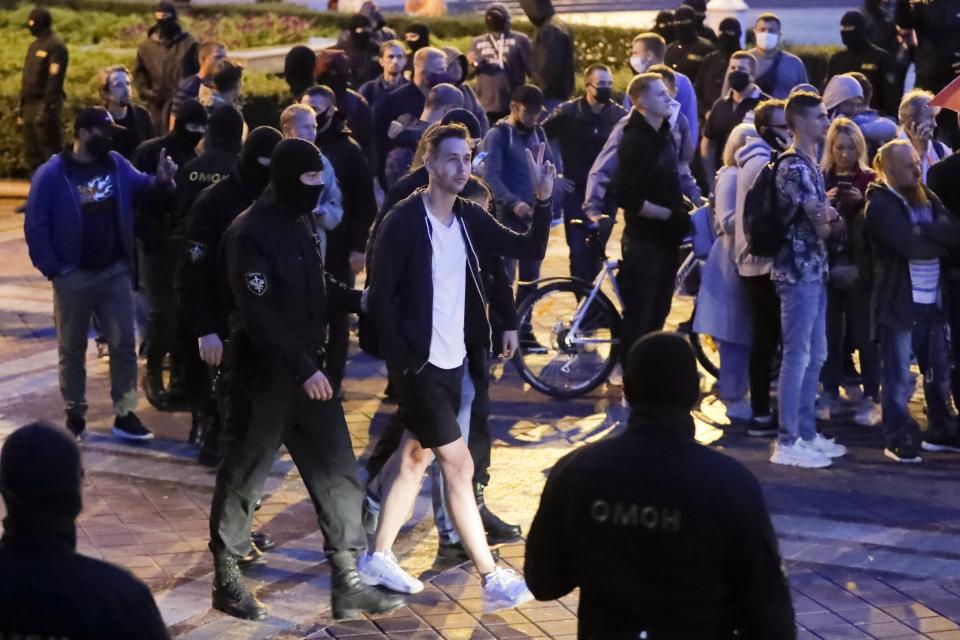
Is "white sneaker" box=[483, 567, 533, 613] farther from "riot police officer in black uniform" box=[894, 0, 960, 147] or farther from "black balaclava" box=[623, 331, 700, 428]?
"riot police officer in black uniform" box=[894, 0, 960, 147]

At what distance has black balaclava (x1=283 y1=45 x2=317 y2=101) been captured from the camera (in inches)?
469

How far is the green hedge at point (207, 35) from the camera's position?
18194mm

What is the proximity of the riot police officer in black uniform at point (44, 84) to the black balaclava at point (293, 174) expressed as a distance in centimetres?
1017

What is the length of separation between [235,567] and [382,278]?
1.34 metres

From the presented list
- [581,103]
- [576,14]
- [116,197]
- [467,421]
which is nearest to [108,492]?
[116,197]

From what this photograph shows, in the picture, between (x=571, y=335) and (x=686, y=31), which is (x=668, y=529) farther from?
(x=686, y=31)

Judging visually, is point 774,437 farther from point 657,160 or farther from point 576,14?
point 576,14

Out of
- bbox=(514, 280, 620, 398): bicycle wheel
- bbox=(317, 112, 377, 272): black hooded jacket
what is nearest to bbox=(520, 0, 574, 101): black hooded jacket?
bbox=(514, 280, 620, 398): bicycle wheel

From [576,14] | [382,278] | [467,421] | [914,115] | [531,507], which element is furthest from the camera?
[576,14]

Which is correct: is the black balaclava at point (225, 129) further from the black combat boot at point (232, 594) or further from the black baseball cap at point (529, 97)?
the black combat boot at point (232, 594)

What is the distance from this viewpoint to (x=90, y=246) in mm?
9367

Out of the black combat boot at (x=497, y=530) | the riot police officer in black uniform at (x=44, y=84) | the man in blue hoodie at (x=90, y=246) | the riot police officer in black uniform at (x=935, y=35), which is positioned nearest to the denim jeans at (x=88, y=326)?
the man in blue hoodie at (x=90, y=246)

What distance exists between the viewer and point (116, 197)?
31.0 ft

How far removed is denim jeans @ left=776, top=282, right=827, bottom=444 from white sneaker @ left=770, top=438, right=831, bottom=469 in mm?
37
